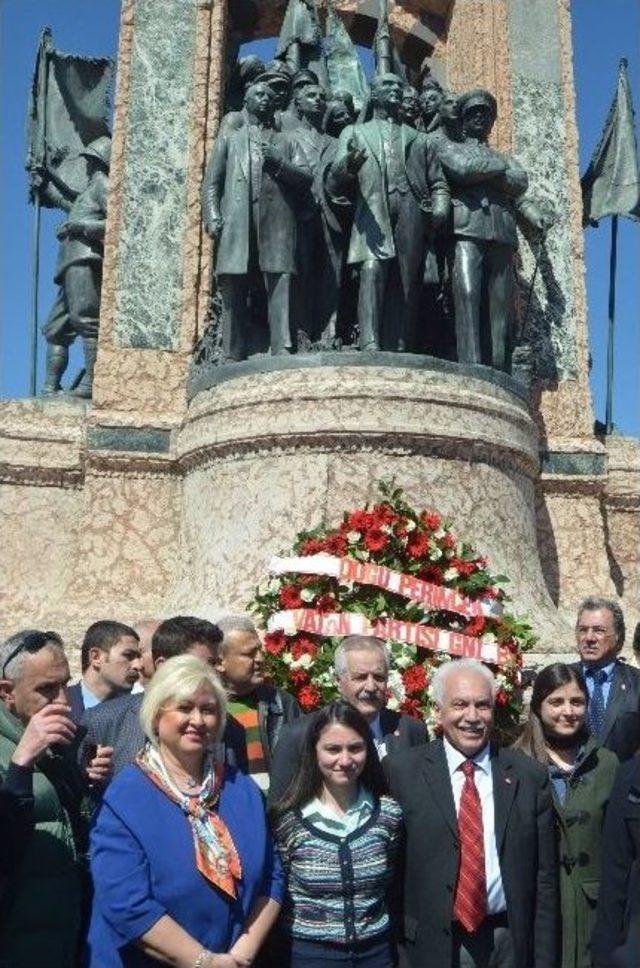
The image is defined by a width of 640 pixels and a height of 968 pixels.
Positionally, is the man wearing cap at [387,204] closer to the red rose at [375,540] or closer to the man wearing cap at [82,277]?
the red rose at [375,540]

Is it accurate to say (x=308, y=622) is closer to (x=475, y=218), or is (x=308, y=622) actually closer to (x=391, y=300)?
(x=391, y=300)

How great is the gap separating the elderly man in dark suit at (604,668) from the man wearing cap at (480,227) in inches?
172

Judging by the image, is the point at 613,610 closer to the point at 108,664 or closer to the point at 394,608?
the point at 394,608

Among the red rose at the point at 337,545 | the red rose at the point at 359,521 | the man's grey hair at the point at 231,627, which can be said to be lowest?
the man's grey hair at the point at 231,627

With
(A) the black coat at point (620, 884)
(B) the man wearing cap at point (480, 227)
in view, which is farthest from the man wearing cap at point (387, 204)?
(A) the black coat at point (620, 884)

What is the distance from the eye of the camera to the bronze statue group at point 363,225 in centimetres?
1001

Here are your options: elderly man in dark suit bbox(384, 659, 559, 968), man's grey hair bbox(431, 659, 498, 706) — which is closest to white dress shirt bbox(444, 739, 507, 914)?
elderly man in dark suit bbox(384, 659, 559, 968)

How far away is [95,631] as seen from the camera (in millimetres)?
5996

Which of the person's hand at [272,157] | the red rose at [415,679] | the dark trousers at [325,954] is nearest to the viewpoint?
the dark trousers at [325,954]

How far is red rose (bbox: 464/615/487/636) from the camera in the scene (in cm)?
740

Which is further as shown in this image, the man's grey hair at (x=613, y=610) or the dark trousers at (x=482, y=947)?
the man's grey hair at (x=613, y=610)

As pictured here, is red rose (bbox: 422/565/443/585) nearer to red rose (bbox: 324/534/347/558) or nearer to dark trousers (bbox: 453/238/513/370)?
red rose (bbox: 324/534/347/558)

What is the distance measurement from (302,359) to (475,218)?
2.29m

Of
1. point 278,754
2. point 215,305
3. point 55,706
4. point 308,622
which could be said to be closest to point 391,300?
point 215,305
